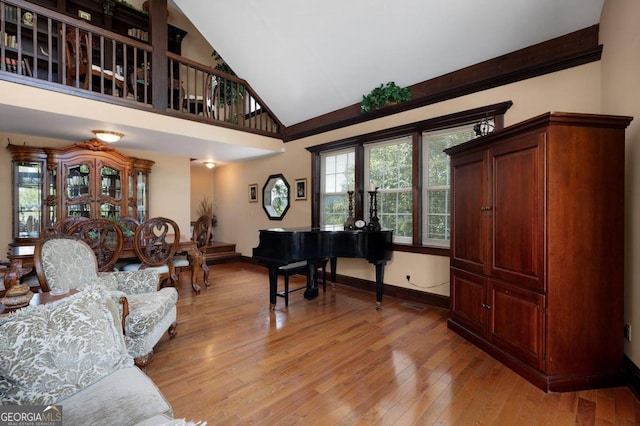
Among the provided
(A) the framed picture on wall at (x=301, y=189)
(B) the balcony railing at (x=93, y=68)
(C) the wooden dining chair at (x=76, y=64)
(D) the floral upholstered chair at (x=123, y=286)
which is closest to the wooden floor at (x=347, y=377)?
(D) the floral upholstered chair at (x=123, y=286)

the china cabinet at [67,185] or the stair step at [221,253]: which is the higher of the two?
the china cabinet at [67,185]

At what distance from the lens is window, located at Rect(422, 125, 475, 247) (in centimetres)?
356

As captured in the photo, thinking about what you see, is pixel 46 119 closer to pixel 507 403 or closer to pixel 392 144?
pixel 392 144

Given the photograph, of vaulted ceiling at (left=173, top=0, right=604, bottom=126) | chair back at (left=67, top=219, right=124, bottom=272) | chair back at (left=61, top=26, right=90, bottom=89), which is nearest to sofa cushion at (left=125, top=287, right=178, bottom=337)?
chair back at (left=67, top=219, right=124, bottom=272)

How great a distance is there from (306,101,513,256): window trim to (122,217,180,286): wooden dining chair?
2.31 metres

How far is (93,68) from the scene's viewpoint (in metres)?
4.02

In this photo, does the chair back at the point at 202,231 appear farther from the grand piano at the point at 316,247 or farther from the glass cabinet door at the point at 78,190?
the glass cabinet door at the point at 78,190

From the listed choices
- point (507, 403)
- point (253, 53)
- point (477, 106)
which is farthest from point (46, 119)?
point (507, 403)

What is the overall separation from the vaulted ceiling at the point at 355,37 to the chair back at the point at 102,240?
3.28 metres

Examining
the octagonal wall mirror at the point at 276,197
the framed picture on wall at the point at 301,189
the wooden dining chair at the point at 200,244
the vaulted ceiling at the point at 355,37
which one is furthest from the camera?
the octagonal wall mirror at the point at 276,197

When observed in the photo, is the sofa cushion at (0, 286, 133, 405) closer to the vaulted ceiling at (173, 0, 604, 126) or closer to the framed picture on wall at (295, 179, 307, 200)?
the vaulted ceiling at (173, 0, 604, 126)

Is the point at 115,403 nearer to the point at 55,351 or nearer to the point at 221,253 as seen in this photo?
the point at 55,351

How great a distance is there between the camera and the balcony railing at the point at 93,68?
326cm

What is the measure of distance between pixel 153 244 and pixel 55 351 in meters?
2.75
